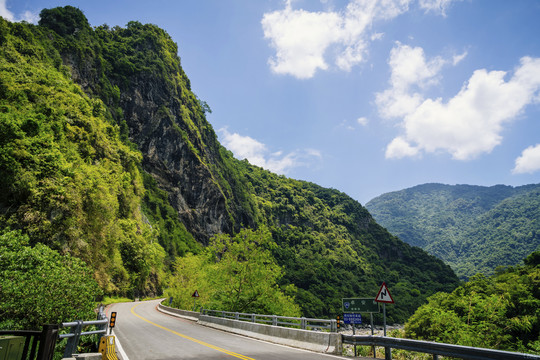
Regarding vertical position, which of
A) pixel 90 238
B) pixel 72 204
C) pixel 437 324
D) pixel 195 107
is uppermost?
pixel 195 107

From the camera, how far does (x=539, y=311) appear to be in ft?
95.5

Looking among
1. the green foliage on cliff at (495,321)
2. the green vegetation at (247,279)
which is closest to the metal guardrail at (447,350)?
the green vegetation at (247,279)

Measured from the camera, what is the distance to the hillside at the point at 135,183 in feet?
88.5

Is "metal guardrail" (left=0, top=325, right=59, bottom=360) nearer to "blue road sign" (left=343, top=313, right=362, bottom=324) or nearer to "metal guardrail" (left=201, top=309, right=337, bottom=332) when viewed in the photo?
"metal guardrail" (left=201, top=309, right=337, bottom=332)

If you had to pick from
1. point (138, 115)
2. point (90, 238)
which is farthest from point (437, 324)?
point (138, 115)

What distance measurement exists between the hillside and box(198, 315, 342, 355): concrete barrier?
1830cm

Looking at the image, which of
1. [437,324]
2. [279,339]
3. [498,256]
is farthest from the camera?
[498,256]

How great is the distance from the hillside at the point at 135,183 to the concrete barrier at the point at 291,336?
18303 mm

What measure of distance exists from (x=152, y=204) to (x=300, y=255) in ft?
298

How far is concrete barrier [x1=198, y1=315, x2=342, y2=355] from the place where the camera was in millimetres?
10828

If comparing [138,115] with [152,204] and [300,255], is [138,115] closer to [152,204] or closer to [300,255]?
[152,204]

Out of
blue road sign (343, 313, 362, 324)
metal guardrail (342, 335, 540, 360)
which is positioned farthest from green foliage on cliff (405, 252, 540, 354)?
metal guardrail (342, 335, 540, 360)

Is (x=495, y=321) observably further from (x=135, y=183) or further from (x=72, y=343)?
(x=135, y=183)

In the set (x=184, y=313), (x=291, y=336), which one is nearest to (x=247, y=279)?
(x=184, y=313)
